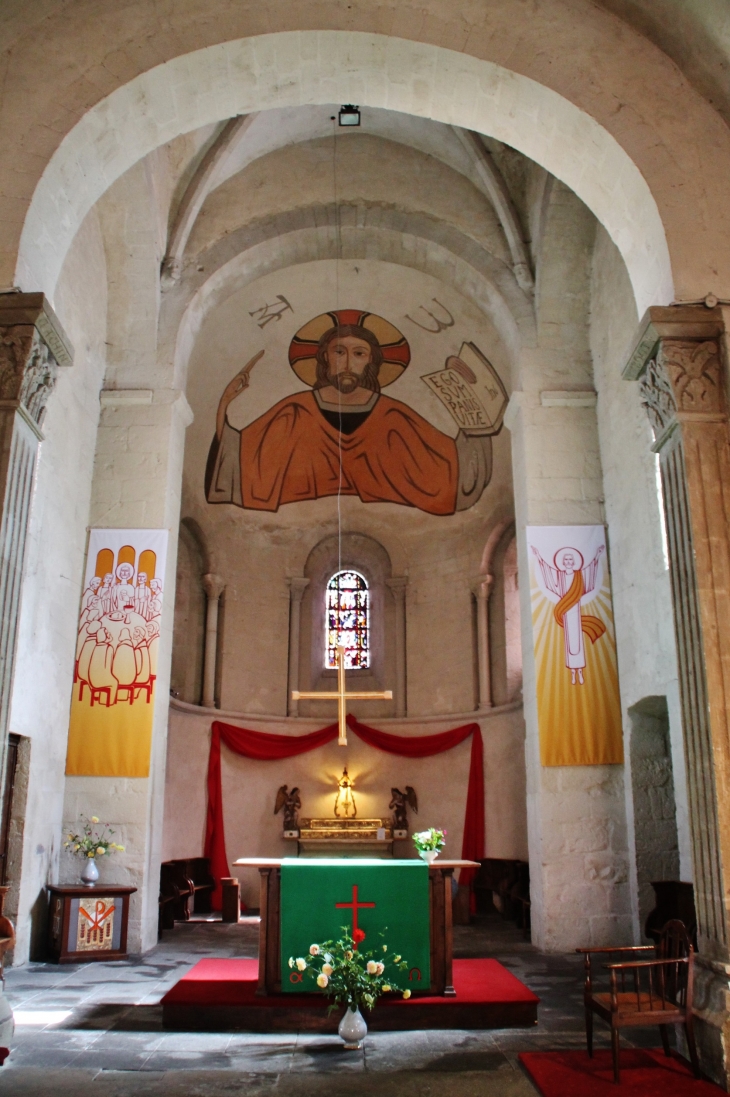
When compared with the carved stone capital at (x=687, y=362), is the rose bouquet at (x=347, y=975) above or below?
below

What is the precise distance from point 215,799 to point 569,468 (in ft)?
25.7

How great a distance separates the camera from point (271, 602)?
16.2 metres

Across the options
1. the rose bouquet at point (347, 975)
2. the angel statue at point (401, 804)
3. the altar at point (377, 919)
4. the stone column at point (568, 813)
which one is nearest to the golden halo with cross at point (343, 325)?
the stone column at point (568, 813)

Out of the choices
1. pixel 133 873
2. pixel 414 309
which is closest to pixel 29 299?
pixel 133 873

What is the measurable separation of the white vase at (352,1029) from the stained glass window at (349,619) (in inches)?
412

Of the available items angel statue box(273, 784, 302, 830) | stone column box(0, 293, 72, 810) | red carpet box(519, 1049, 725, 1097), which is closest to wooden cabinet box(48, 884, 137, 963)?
stone column box(0, 293, 72, 810)

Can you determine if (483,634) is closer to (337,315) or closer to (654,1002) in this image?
(337,315)

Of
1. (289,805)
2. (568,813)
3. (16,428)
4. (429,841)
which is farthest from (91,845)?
(289,805)

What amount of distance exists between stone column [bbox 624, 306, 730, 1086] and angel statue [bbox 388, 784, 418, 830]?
9796 mm

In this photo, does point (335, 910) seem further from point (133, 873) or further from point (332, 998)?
point (133, 873)

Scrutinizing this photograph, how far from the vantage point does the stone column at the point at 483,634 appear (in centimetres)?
1467

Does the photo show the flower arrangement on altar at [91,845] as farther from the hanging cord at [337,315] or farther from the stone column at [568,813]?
the hanging cord at [337,315]

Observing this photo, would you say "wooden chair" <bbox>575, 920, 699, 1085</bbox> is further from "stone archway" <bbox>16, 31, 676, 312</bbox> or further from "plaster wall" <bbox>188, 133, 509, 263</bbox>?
"plaster wall" <bbox>188, 133, 509, 263</bbox>

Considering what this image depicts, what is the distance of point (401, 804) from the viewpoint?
48.7 feet
